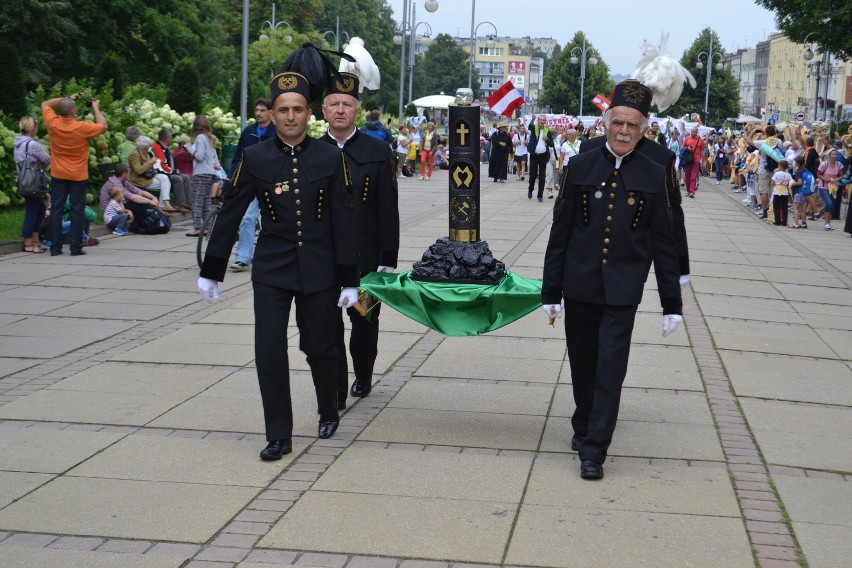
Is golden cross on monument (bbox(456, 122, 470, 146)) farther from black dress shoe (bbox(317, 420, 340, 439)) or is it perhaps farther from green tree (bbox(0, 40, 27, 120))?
green tree (bbox(0, 40, 27, 120))

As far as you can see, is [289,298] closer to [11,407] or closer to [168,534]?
[168,534]

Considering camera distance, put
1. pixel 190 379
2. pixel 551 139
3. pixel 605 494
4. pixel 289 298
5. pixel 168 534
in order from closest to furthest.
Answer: pixel 168 534, pixel 605 494, pixel 289 298, pixel 190 379, pixel 551 139

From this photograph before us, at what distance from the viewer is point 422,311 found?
22.0 ft

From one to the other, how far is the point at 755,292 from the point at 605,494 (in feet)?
26.0

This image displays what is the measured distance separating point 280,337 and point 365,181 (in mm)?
1302

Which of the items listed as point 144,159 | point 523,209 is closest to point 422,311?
point 144,159

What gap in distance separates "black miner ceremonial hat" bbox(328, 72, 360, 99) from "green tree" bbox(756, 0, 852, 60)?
94.0 ft

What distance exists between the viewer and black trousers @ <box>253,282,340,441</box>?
20.4 feet

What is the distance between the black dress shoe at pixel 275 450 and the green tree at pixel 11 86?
1452cm

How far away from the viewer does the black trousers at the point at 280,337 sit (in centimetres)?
621

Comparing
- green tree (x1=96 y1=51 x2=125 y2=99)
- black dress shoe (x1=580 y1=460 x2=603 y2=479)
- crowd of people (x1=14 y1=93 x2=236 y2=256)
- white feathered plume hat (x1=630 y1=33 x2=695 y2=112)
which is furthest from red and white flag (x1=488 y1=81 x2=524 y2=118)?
black dress shoe (x1=580 y1=460 x2=603 y2=479)

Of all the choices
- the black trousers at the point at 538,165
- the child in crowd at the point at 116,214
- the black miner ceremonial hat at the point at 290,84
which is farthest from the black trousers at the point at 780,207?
the black miner ceremonial hat at the point at 290,84

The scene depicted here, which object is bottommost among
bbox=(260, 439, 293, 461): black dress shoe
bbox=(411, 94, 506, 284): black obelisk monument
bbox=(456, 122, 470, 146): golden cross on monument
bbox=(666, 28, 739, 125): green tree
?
bbox=(260, 439, 293, 461): black dress shoe

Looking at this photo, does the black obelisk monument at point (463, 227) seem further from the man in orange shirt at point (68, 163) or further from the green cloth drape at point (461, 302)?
the man in orange shirt at point (68, 163)
